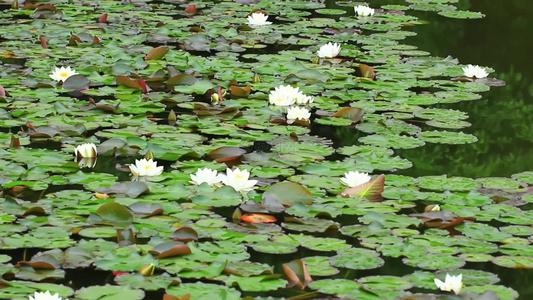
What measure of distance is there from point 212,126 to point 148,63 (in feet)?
4.18

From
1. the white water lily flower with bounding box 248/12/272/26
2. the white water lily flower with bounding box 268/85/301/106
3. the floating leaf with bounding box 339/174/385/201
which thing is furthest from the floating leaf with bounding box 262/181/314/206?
the white water lily flower with bounding box 248/12/272/26

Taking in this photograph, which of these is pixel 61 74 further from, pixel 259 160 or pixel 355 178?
pixel 355 178

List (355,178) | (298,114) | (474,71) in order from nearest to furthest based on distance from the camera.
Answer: (355,178)
(298,114)
(474,71)

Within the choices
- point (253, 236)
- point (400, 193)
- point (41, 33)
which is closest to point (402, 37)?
point (41, 33)

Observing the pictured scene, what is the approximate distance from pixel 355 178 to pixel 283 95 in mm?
1317

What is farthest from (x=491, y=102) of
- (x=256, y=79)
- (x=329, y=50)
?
(x=256, y=79)

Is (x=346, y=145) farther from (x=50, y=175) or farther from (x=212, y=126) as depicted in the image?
(x=50, y=175)

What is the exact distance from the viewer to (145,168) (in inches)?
145

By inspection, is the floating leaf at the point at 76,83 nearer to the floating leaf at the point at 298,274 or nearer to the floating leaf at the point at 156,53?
the floating leaf at the point at 156,53

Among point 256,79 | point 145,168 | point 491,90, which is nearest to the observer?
point 145,168

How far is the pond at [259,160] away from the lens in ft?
9.51

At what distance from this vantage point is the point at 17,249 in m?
3.01

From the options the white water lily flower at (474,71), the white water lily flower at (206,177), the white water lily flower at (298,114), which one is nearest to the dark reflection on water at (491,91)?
the white water lily flower at (474,71)

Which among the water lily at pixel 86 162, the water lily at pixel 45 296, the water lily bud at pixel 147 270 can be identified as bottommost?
the water lily at pixel 86 162
